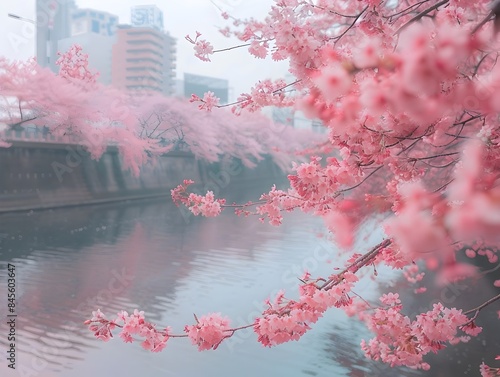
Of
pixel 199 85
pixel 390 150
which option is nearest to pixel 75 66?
pixel 199 85

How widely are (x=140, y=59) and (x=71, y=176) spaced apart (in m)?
4.36

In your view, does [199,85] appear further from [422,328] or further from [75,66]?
[422,328]

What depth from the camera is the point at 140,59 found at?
51.1 feet

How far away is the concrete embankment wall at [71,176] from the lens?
11.6 m

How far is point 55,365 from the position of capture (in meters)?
3.52

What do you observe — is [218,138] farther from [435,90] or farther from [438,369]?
[435,90]

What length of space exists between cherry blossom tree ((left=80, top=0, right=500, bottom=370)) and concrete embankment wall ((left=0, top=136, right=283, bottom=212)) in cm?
936

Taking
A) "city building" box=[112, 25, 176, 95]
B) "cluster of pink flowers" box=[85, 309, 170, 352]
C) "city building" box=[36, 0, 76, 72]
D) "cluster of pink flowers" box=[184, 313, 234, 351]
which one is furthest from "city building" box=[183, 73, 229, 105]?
"cluster of pink flowers" box=[184, 313, 234, 351]

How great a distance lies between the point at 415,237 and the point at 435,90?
0.21m

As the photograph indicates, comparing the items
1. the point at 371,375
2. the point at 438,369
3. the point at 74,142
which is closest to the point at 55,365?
the point at 371,375

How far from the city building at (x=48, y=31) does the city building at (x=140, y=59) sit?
9.39 ft

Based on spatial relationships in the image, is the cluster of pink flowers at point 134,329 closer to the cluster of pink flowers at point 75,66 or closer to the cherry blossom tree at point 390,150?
the cherry blossom tree at point 390,150

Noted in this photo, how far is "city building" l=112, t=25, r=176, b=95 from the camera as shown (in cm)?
1530

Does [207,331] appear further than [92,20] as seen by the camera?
No
